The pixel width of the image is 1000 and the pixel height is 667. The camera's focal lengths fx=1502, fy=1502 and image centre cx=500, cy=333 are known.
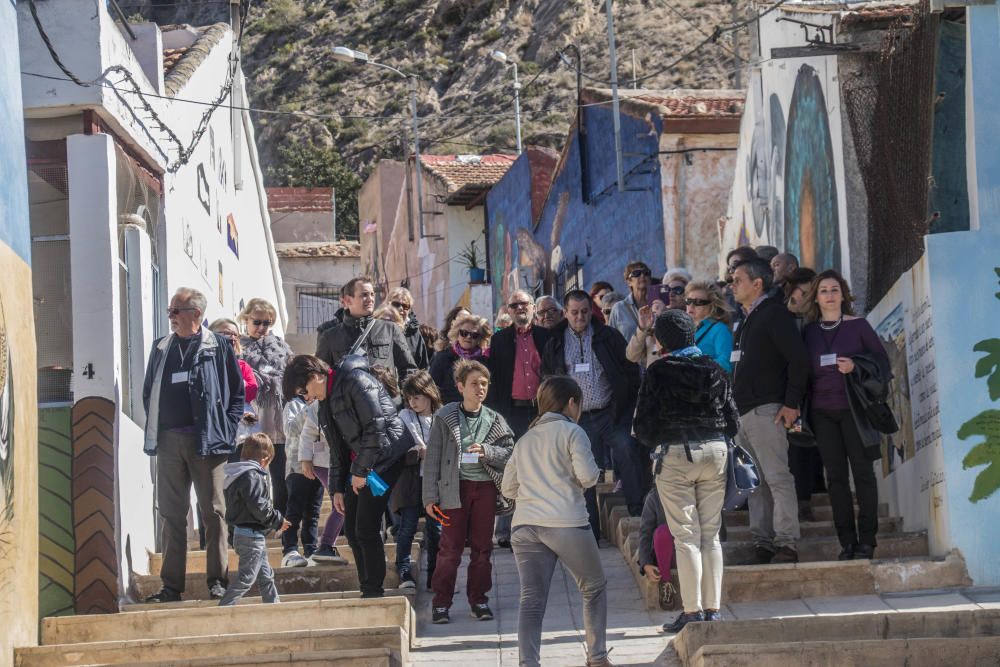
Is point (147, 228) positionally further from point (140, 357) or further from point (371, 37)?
point (371, 37)

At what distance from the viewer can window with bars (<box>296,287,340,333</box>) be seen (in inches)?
1676

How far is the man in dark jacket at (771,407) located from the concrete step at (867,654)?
258cm

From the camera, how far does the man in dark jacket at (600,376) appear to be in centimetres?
1128

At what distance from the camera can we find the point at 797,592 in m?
9.20

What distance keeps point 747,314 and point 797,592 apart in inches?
75.2

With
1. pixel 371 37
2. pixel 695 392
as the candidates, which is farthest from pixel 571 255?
pixel 371 37

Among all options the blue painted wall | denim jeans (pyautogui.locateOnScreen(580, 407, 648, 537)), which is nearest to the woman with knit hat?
denim jeans (pyautogui.locateOnScreen(580, 407, 648, 537))

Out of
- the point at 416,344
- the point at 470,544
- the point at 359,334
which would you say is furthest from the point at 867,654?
the point at 416,344

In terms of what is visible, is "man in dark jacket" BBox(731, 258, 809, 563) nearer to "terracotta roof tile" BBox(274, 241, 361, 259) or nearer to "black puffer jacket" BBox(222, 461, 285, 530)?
"black puffer jacket" BBox(222, 461, 285, 530)

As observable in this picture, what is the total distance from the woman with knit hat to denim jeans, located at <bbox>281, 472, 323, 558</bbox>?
334 cm

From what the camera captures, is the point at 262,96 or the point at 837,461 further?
the point at 262,96

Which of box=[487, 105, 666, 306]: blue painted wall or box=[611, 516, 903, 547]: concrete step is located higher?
box=[487, 105, 666, 306]: blue painted wall

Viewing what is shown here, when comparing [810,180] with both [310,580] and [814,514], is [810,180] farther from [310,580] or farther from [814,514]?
[310,580]

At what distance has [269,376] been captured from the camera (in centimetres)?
1158
